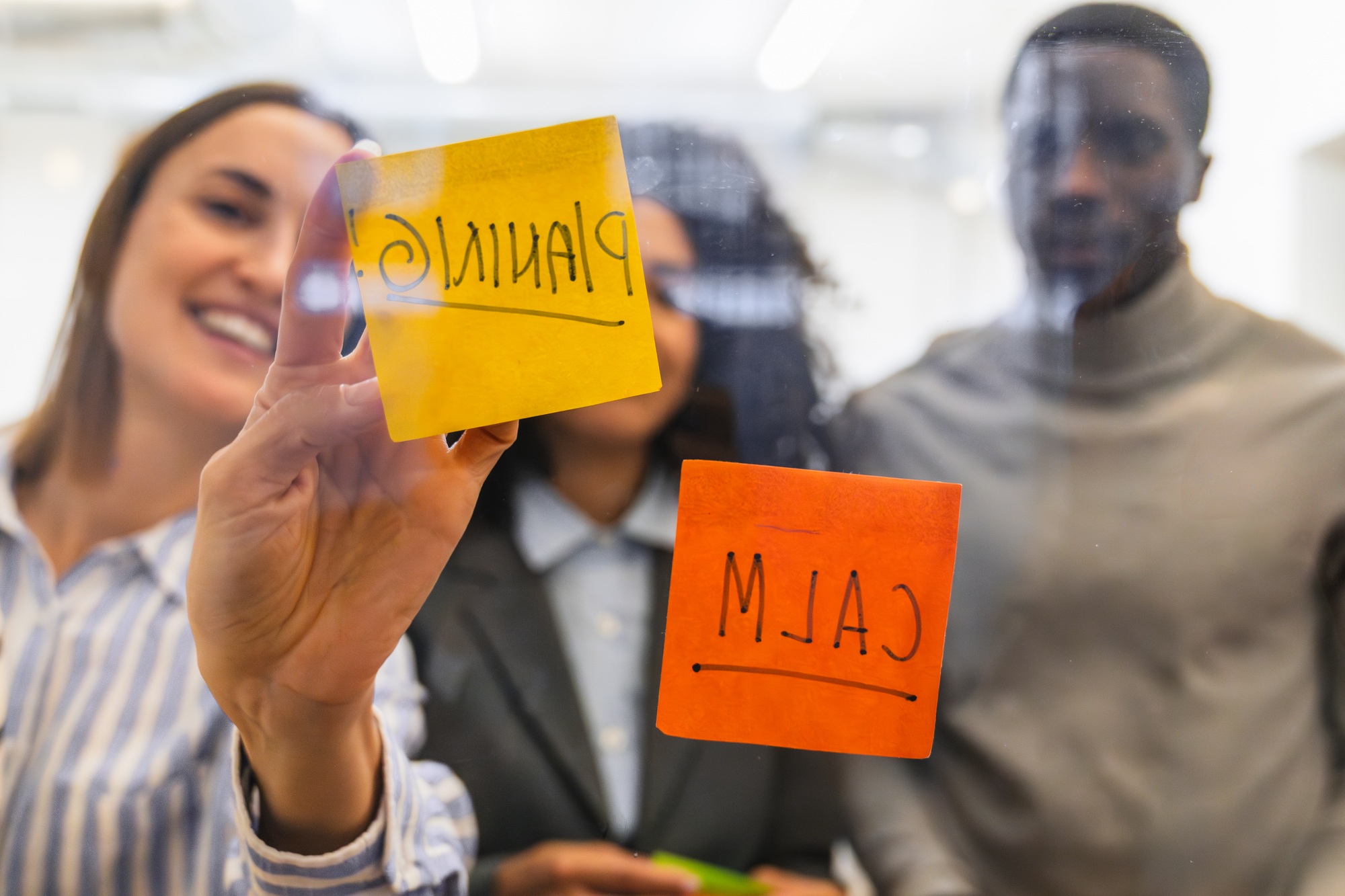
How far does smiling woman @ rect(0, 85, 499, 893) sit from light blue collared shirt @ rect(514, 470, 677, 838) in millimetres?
100

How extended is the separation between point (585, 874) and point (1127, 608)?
1.23ft

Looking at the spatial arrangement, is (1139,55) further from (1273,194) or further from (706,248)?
(706,248)

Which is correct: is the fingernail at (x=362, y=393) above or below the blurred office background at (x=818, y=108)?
below

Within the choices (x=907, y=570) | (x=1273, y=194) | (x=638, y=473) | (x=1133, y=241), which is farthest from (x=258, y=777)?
(x=1273, y=194)

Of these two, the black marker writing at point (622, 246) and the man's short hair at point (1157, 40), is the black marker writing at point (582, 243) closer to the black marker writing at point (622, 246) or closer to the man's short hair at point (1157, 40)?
the black marker writing at point (622, 246)

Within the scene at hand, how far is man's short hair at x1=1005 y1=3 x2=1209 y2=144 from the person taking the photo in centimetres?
48

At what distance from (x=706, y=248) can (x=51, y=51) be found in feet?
1.48

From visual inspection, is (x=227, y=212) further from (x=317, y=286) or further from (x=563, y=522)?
(x=563, y=522)

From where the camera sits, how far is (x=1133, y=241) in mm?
487

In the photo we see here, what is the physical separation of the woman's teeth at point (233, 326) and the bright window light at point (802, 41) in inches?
14.1

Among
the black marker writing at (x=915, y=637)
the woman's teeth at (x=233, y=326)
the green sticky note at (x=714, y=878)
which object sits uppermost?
the woman's teeth at (x=233, y=326)

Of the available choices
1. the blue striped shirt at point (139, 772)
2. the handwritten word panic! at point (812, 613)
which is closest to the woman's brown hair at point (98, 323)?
→ the blue striped shirt at point (139, 772)

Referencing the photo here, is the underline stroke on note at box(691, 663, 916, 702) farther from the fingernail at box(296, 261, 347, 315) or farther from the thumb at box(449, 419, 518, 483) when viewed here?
the fingernail at box(296, 261, 347, 315)

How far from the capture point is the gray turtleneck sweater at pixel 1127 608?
48cm
